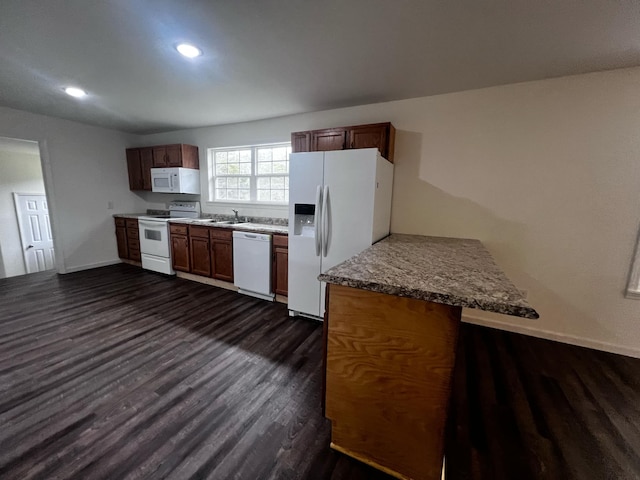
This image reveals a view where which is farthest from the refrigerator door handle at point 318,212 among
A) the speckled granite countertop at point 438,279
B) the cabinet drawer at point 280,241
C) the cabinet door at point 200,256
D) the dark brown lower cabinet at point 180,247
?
the dark brown lower cabinet at point 180,247

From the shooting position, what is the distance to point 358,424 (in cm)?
129

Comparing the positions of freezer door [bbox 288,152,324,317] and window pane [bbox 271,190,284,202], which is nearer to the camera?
freezer door [bbox 288,152,324,317]

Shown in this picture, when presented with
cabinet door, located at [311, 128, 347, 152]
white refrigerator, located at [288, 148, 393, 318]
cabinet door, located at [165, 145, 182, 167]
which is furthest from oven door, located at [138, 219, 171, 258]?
cabinet door, located at [311, 128, 347, 152]

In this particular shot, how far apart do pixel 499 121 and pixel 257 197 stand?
322cm

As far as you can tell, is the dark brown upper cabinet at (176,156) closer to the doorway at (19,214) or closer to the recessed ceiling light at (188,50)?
the doorway at (19,214)

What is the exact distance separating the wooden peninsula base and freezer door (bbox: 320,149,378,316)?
1242mm

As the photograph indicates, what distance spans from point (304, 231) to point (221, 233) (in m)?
1.48

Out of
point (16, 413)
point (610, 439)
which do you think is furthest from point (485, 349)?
point (16, 413)

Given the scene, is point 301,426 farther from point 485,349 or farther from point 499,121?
point 499,121

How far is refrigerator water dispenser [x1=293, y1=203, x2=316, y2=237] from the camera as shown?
106 inches

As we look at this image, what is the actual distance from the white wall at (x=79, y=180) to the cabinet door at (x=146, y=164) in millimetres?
559

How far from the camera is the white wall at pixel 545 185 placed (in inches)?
85.6

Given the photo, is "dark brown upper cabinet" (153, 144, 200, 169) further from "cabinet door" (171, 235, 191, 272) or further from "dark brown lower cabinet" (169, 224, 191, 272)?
"cabinet door" (171, 235, 191, 272)

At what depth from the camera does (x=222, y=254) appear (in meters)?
3.60
